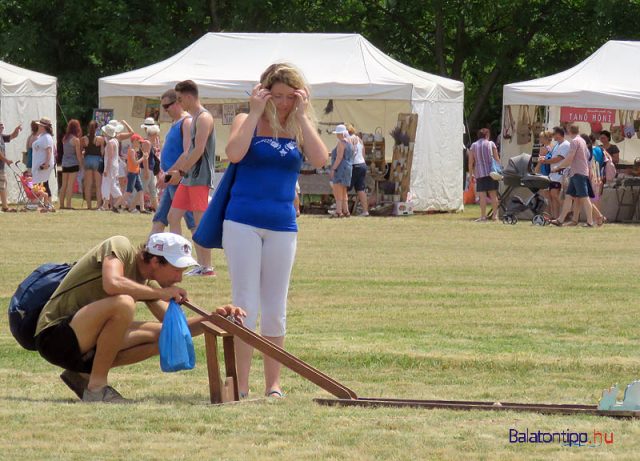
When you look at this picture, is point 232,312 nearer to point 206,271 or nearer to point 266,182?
point 266,182

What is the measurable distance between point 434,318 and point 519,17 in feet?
101

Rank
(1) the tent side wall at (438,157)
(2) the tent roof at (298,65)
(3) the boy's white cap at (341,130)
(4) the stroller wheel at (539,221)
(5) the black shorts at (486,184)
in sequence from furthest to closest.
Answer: (1) the tent side wall at (438,157)
(2) the tent roof at (298,65)
(3) the boy's white cap at (341,130)
(5) the black shorts at (486,184)
(4) the stroller wheel at (539,221)

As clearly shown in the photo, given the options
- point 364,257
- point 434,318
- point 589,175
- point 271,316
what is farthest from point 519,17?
point 271,316

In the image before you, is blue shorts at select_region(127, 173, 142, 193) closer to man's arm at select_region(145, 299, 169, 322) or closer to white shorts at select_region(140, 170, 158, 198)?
white shorts at select_region(140, 170, 158, 198)

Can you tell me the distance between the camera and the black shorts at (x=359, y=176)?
2631 cm

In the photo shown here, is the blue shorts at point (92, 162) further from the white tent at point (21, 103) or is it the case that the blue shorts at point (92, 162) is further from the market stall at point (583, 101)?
the market stall at point (583, 101)

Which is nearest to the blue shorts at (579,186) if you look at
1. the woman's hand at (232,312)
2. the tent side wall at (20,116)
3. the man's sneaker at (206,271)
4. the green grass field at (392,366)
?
the green grass field at (392,366)

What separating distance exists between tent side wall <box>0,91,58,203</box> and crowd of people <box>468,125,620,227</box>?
8.48 m

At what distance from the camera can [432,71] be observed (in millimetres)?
41750

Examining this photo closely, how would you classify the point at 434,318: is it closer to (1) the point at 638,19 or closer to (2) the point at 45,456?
(2) the point at 45,456

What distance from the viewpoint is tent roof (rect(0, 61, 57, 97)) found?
27.9 m

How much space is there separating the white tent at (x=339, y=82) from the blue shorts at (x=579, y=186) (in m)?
4.20

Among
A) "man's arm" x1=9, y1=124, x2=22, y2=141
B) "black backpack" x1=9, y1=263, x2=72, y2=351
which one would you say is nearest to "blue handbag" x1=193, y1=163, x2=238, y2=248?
"black backpack" x1=9, y1=263, x2=72, y2=351

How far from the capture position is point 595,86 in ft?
83.9
